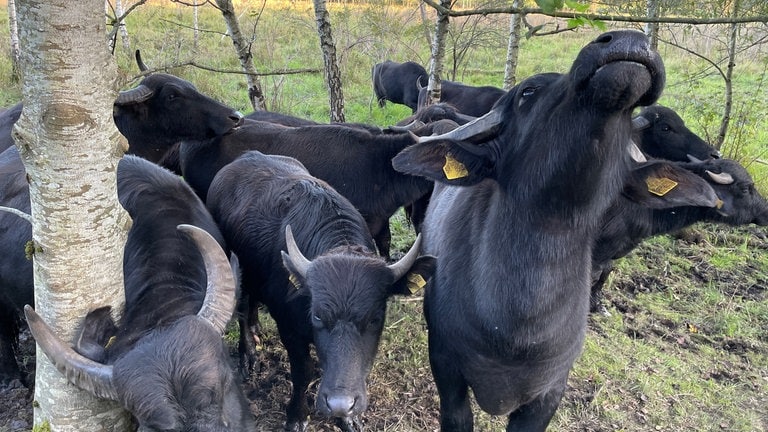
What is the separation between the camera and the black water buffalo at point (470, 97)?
35.0 feet

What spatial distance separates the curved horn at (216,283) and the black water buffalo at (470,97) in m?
7.82

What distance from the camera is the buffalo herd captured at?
252 cm

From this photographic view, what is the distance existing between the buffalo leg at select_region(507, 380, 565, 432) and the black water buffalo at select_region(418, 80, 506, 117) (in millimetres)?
7535

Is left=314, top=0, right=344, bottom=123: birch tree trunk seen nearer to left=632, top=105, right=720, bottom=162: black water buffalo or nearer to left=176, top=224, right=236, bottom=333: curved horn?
left=632, top=105, right=720, bottom=162: black water buffalo

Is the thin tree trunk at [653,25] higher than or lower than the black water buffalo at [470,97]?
higher

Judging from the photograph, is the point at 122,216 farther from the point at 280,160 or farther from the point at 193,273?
the point at 280,160

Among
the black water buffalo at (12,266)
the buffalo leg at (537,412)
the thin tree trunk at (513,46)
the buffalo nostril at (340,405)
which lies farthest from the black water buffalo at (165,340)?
the thin tree trunk at (513,46)

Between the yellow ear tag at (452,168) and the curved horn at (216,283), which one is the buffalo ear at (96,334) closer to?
the curved horn at (216,283)

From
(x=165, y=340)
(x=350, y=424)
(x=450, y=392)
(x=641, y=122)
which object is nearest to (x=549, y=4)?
(x=165, y=340)

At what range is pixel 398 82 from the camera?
1408cm

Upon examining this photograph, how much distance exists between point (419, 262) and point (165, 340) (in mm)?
1439

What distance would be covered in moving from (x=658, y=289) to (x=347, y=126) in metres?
3.94

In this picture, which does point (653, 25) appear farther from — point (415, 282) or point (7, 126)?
point (7, 126)

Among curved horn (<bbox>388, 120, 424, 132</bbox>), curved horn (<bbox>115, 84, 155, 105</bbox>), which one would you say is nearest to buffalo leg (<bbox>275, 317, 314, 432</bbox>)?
curved horn (<bbox>115, 84, 155, 105</bbox>)
